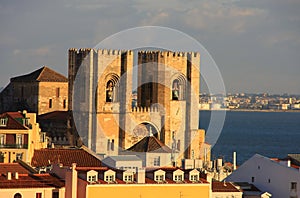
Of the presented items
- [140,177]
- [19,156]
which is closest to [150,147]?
[19,156]

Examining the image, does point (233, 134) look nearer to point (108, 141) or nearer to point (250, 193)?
point (108, 141)

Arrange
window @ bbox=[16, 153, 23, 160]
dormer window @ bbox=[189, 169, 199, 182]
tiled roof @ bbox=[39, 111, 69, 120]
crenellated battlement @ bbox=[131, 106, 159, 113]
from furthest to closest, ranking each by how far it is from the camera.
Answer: tiled roof @ bbox=[39, 111, 69, 120], crenellated battlement @ bbox=[131, 106, 159, 113], window @ bbox=[16, 153, 23, 160], dormer window @ bbox=[189, 169, 199, 182]

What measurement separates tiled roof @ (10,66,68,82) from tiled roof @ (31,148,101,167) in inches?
961

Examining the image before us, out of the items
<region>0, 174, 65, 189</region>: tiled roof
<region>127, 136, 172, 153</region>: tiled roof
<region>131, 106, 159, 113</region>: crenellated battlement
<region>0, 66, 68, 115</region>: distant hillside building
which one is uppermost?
<region>0, 66, 68, 115</region>: distant hillside building

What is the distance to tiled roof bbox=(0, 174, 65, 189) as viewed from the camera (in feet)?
152

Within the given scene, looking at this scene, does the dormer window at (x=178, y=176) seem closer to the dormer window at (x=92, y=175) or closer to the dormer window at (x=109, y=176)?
the dormer window at (x=109, y=176)

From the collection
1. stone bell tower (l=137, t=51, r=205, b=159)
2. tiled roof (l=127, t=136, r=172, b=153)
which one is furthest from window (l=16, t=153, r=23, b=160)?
stone bell tower (l=137, t=51, r=205, b=159)

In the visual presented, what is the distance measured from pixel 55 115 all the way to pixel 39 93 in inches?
111

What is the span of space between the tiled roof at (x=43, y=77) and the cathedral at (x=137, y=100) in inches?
147

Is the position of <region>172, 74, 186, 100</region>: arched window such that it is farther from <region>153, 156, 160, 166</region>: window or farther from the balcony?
the balcony

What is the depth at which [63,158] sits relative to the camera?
59156 millimetres

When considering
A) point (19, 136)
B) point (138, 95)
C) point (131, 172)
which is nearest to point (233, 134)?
point (138, 95)

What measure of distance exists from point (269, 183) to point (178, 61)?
2873 cm

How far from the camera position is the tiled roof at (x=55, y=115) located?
82144 mm
